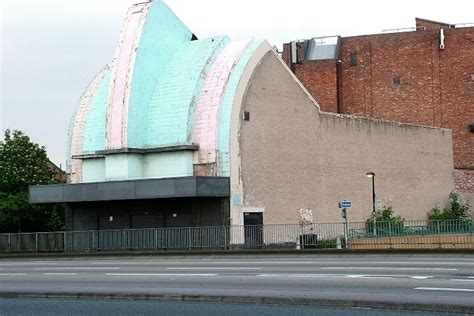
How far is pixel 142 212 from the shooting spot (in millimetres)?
39000

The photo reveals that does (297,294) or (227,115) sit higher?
(227,115)

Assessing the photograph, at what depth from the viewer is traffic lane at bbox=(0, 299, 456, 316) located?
38.7 feet

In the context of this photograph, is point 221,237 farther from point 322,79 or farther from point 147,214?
point 322,79

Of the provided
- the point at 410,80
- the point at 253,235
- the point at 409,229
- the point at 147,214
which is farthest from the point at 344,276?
the point at 410,80

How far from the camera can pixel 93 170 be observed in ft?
133

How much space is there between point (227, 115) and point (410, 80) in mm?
27163

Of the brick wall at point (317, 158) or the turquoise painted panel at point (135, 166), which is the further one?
the brick wall at point (317, 158)

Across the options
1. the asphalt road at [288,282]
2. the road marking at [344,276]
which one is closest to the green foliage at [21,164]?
the asphalt road at [288,282]

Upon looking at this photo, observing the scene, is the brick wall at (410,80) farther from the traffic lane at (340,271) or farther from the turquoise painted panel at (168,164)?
the traffic lane at (340,271)

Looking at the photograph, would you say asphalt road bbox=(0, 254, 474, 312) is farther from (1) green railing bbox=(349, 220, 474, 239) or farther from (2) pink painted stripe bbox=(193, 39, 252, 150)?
Result: (1) green railing bbox=(349, 220, 474, 239)

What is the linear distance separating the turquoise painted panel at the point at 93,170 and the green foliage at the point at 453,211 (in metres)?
23.4

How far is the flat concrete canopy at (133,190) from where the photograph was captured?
116 ft

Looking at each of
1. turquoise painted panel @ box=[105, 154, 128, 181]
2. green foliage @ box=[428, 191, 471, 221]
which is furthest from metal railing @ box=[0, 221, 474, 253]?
green foliage @ box=[428, 191, 471, 221]

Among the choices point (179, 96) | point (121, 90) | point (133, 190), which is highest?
point (121, 90)
